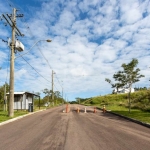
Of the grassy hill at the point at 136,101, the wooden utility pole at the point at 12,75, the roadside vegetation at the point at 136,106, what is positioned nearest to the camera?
the wooden utility pole at the point at 12,75

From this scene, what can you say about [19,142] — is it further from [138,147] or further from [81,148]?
[138,147]

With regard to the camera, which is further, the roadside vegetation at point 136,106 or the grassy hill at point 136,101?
the grassy hill at point 136,101

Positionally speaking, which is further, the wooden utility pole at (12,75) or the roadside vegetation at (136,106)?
the roadside vegetation at (136,106)

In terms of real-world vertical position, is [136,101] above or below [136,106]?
above

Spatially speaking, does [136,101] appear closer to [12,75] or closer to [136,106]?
[136,106]

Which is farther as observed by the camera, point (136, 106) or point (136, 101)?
point (136, 101)

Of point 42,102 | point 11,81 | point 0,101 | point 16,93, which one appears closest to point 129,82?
point 11,81

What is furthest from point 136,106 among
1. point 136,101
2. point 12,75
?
point 12,75

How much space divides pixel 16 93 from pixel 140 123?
23.5 metres

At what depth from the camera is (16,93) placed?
35000 mm

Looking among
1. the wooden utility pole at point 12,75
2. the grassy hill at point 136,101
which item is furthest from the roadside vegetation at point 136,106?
the wooden utility pole at point 12,75

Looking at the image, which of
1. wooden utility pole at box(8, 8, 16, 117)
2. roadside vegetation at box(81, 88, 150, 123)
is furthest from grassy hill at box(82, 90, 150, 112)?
wooden utility pole at box(8, 8, 16, 117)

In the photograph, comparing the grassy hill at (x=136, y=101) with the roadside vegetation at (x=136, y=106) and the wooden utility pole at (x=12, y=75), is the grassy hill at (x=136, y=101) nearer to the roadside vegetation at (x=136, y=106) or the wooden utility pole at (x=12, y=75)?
the roadside vegetation at (x=136, y=106)

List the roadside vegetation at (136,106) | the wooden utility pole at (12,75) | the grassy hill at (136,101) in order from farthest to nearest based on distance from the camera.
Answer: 1. the grassy hill at (136,101)
2. the roadside vegetation at (136,106)
3. the wooden utility pole at (12,75)
